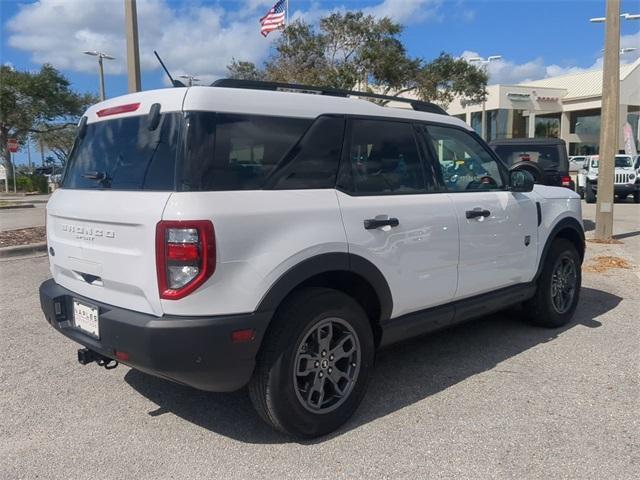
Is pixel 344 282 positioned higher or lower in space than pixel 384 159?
lower

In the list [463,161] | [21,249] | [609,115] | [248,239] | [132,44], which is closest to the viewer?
[248,239]

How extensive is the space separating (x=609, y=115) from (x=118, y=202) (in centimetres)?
989

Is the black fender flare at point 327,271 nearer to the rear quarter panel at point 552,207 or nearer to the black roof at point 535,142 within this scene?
the rear quarter panel at point 552,207

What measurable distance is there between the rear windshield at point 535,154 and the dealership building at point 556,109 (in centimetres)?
2790

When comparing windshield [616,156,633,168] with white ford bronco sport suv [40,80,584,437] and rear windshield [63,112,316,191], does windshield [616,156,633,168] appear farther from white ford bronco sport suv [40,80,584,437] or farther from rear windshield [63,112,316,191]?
rear windshield [63,112,316,191]

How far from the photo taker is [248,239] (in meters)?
2.87

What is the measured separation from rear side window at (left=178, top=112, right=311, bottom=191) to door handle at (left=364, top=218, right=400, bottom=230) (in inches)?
25.2

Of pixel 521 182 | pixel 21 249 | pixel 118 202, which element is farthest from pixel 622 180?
pixel 118 202

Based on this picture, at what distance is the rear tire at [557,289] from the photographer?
514 centimetres

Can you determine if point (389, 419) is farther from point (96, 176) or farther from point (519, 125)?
point (519, 125)

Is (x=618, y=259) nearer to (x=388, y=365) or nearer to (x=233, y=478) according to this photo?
(x=388, y=365)

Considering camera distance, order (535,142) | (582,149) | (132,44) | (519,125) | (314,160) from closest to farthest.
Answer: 1. (314,160)
2. (132,44)
3. (535,142)
4. (519,125)
5. (582,149)

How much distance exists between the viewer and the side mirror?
467 cm

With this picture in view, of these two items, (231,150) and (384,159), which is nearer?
(231,150)
